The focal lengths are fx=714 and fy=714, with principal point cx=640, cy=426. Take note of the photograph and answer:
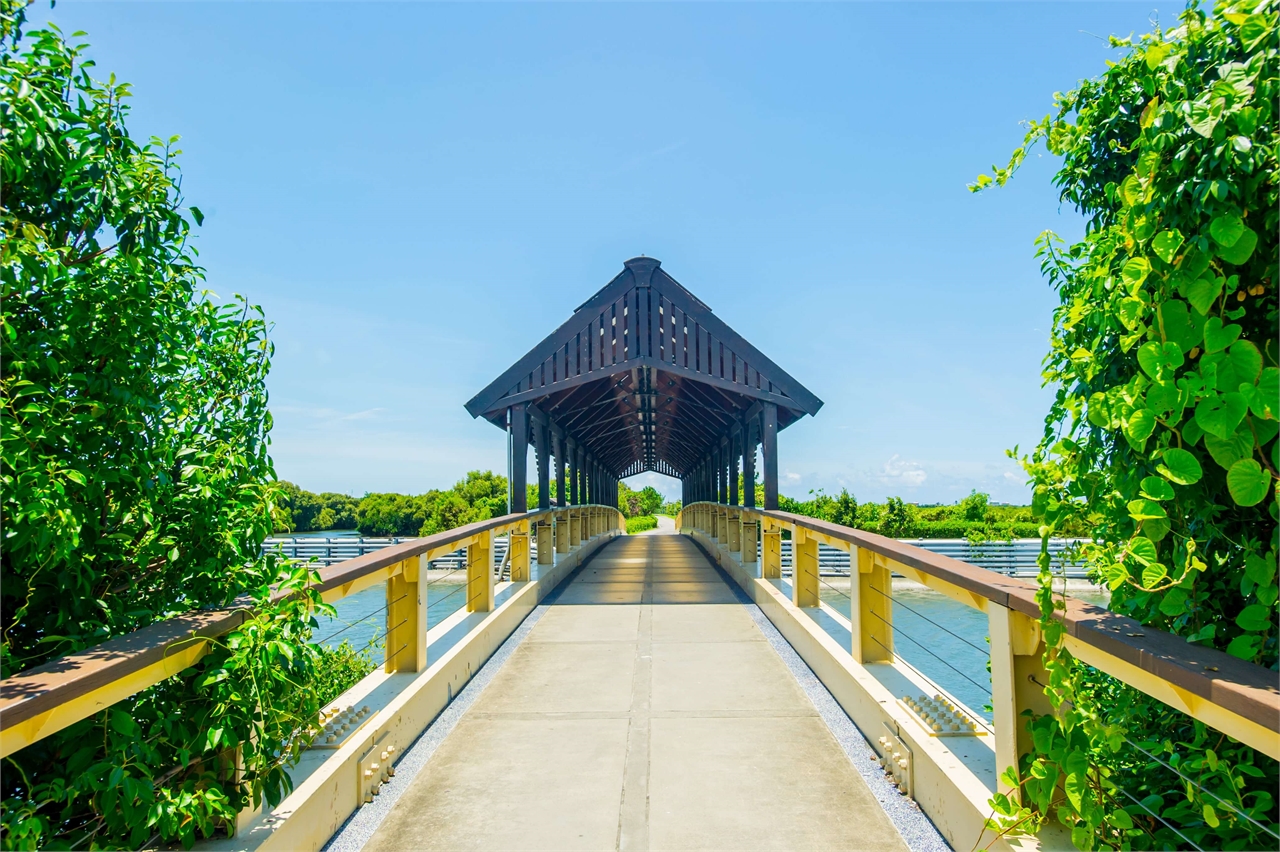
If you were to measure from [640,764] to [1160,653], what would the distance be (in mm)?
2420

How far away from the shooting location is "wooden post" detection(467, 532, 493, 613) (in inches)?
232

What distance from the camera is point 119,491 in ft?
6.70

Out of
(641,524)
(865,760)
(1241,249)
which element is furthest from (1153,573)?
(641,524)

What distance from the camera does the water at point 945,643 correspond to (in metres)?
4.67

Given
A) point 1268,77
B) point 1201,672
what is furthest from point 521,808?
point 1268,77

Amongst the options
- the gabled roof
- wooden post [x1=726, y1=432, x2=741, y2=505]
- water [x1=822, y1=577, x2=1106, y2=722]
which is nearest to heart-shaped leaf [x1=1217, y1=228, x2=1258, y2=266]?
water [x1=822, y1=577, x2=1106, y2=722]

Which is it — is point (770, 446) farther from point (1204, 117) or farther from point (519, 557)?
point (1204, 117)

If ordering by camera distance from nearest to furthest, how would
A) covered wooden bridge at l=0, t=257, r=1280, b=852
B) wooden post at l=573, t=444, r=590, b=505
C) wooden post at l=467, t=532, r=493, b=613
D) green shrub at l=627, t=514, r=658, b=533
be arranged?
covered wooden bridge at l=0, t=257, r=1280, b=852 < wooden post at l=467, t=532, r=493, b=613 < wooden post at l=573, t=444, r=590, b=505 < green shrub at l=627, t=514, r=658, b=533

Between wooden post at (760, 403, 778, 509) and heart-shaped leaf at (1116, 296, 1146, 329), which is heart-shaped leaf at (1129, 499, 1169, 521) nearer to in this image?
heart-shaped leaf at (1116, 296, 1146, 329)

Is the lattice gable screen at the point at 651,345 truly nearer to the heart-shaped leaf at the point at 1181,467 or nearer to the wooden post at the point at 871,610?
the wooden post at the point at 871,610

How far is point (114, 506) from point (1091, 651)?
276 centimetres

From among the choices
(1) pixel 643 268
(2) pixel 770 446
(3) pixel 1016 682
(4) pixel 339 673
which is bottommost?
(4) pixel 339 673

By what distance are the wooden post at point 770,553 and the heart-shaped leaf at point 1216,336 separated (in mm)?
6334

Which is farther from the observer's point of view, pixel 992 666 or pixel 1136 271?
pixel 992 666
